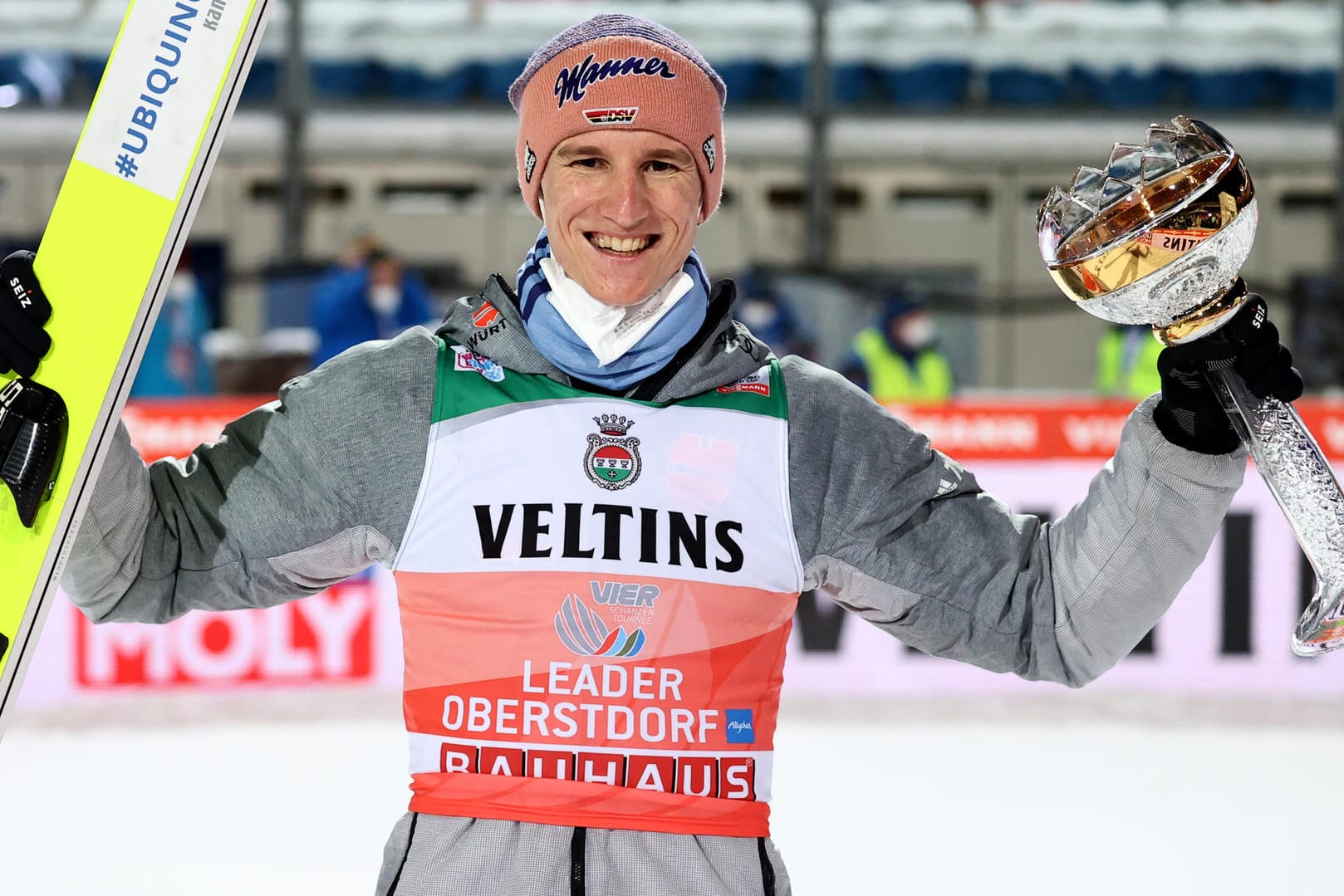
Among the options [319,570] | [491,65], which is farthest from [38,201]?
[319,570]

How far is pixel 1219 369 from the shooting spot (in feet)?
4.94

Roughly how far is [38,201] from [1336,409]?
803cm

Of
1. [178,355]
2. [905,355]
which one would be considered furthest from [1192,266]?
[905,355]

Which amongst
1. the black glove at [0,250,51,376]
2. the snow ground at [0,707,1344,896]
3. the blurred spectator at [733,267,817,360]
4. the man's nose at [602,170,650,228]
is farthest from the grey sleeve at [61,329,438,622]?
the blurred spectator at [733,267,817,360]

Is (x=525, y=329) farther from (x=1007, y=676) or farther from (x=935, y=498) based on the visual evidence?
(x=1007, y=676)

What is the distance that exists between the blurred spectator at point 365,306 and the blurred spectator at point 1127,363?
3529 mm

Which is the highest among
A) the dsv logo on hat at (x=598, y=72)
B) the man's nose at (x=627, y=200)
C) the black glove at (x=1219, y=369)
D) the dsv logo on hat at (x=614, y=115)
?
the dsv logo on hat at (x=598, y=72)

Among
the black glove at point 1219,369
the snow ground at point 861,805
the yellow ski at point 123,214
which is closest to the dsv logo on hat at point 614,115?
the yellow ski at point 123,214

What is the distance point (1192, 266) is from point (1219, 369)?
12 cm

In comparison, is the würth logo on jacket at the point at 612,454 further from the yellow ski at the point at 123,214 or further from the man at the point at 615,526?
the yellow ski at the point at 123,214

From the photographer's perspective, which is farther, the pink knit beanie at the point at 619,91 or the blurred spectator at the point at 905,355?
the blurred spectator at the point at 905,355

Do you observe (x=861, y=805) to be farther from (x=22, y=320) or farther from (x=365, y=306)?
(x=365, y=306)

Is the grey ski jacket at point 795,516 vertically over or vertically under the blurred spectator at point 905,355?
under

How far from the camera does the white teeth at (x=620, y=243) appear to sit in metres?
1.64
